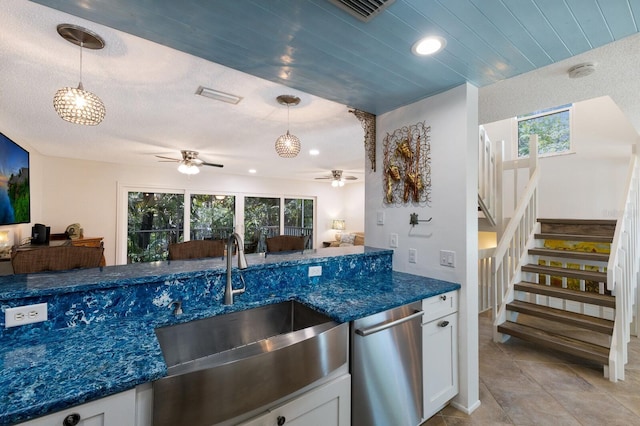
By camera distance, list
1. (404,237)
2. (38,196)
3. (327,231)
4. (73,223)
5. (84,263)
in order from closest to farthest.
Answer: (84,263), (404,237), (38,196), (73,223), (327,231)

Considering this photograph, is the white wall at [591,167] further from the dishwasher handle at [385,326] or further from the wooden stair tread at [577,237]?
the dishwasher handle at [385,326]

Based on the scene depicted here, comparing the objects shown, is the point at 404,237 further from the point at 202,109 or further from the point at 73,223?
the point at 73,223

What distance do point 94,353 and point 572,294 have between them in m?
3.96

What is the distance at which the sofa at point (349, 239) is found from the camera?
315 inches

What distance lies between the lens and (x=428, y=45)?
5.14ft

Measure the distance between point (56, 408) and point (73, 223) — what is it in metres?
6.01

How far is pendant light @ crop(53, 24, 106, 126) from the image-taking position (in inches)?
66.6

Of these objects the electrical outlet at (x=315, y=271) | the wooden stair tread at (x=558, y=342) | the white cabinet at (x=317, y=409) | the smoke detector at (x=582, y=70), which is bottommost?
the wooden stair tread at (x=558, y=342)

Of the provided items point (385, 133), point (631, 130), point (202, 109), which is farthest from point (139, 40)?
point (631, 130)

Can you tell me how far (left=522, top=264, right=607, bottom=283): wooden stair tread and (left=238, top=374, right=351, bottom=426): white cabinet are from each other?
3066 millimetres

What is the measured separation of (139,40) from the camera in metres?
1.77

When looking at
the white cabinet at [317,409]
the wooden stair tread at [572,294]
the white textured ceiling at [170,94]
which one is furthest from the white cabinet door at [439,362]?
the white textured ceiling at [170,94]

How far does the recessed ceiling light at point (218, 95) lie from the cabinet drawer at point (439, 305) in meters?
2.30

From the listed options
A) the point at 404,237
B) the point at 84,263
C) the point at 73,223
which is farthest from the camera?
the point at 73,223
